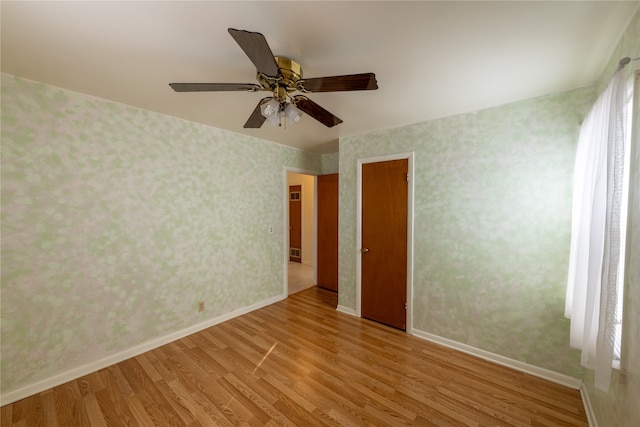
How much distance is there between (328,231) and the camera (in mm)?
4102

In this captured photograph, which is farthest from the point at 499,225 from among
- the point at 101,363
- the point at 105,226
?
the point at 101,363

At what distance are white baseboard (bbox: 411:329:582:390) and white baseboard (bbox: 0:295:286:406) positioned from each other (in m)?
2.34

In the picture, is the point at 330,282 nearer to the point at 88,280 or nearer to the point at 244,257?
the point at 244,257

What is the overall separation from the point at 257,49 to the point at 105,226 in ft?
6.92

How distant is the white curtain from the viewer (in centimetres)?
108

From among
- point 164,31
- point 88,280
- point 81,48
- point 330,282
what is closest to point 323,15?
point 164,31

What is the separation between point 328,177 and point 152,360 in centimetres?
322

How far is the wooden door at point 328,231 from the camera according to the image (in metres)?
4.00

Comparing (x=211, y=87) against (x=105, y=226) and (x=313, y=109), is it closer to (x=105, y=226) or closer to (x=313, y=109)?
(x=313, y=109)

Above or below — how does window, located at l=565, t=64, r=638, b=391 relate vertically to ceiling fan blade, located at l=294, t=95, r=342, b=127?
below

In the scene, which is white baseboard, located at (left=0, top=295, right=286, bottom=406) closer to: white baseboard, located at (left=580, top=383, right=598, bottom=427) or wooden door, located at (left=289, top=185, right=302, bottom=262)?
wooden door, located at (left=289, top=185, right=302, bottom=262)

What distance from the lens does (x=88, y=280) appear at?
6.56ft

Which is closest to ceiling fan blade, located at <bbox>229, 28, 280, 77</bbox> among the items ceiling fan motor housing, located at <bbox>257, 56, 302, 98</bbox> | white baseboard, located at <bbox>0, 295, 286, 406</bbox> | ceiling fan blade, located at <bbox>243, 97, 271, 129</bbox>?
ceiling fan motor housing, located at <bbox>257, 56, 302, 98</bbox>

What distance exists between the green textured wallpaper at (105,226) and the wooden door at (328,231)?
4.78ft
